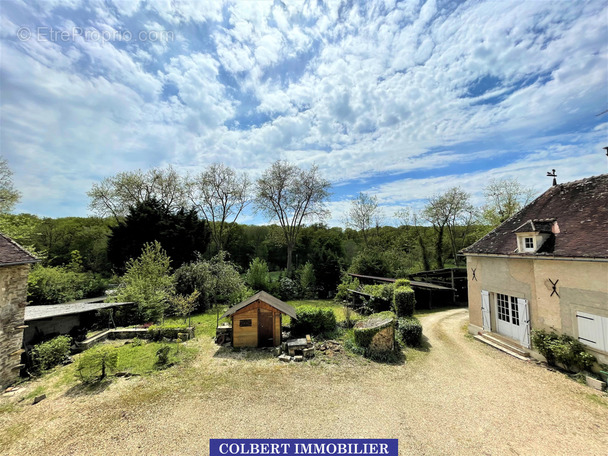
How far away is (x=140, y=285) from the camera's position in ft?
50.0

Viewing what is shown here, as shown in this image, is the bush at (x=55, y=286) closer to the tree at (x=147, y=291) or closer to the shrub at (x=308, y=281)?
the tree at (x=147, y=291)

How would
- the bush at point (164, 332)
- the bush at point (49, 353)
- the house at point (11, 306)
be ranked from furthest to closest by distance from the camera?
the bush at point (164, 332) < the bush at point (49, 353) < the house at point (11, 306)

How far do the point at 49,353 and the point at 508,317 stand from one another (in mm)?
18057

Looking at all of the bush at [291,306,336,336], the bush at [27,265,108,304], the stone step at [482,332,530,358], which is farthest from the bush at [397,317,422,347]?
the bush at [27,265,108,304]

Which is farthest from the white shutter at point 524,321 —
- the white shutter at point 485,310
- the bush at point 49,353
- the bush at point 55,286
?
the bush at point 55,286

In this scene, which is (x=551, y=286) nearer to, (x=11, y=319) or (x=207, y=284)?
(x=11, y=319)

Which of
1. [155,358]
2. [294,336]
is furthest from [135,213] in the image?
[294,336]

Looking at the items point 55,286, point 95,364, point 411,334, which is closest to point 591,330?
point 411,334

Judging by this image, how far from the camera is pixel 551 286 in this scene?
849cm

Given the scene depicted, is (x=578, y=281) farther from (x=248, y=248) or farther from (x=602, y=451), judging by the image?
(x=248, y=248)

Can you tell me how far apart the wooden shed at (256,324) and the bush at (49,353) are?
6011 millimetres

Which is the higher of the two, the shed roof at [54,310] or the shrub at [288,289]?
the shed roof at [54,310]

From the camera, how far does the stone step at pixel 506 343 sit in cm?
927

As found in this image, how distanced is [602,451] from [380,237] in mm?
29134
